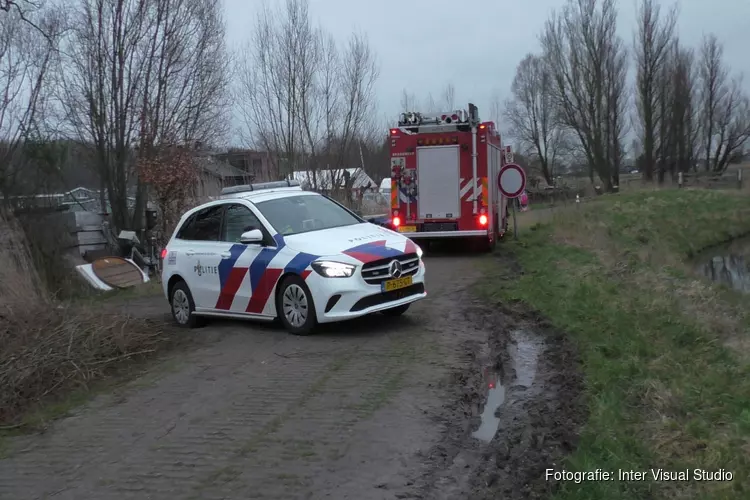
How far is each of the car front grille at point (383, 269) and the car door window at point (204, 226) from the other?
2431mm

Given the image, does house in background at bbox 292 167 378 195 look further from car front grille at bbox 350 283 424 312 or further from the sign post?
car front grille at bbox 350 283 424 312

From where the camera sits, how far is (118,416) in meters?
6.08

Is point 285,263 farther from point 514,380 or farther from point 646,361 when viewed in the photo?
point 646,361

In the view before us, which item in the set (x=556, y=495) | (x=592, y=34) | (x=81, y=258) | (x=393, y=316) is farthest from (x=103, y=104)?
(x=592, y=34)

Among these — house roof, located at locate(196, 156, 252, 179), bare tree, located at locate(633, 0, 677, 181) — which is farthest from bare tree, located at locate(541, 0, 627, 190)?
house roof, located at locate(196, 156, 252, 179)

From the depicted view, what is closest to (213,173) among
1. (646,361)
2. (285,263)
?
(285,263)

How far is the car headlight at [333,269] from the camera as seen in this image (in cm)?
797

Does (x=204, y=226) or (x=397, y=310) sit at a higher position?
(x=204, y=226)

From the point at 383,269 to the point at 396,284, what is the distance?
0.27 meters

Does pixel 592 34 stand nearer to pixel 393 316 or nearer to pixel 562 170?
pixel 562 170

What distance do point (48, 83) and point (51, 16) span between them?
1628 millimetres

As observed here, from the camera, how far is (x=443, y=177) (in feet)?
52.6

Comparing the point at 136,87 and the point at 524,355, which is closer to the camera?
the point at 524,355

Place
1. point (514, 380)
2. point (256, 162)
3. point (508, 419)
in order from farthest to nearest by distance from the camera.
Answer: point (256, 162)
point (514, 380)
point (508, 419)
